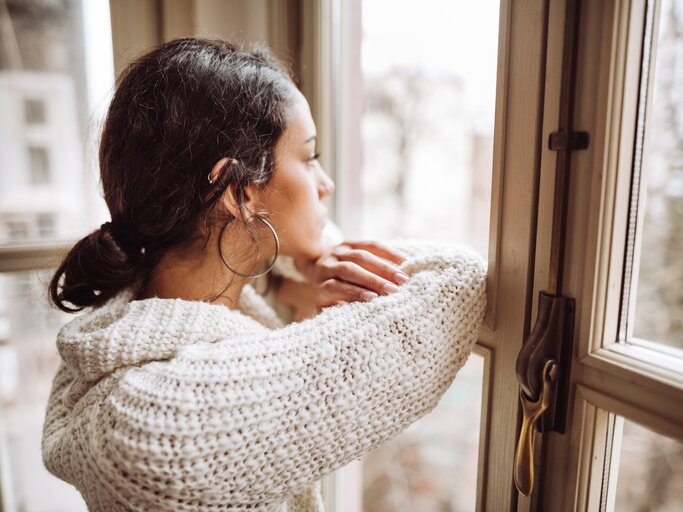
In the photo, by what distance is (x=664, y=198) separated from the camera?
52cm

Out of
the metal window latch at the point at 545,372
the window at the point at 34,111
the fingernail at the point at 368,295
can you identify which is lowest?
the metal window latch at the point at 545,372

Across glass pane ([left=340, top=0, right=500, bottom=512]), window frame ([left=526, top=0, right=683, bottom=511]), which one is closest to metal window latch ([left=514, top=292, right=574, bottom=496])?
window frame ([left=526, top=0, right=683, bottom=511])

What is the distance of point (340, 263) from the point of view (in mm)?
685

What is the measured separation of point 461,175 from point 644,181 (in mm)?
1219

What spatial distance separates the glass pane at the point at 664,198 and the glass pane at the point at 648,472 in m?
0.11

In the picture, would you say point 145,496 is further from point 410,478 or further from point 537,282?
point 410,478

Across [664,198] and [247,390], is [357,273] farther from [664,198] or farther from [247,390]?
[664,198]

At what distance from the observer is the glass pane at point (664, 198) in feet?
1.56

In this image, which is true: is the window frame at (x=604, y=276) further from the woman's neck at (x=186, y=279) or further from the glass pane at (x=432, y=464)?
the glass pane at (x=432, y=464)

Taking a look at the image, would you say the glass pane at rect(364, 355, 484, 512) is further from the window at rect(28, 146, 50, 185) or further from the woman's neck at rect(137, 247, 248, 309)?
the window at rect(28, 146, 50, 185)

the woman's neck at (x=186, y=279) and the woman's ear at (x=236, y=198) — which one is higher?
the woman's ear at (x=236, y=198)

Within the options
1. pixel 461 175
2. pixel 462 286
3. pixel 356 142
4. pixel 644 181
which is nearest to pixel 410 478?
pixel 461 175

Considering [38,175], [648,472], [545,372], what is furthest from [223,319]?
[38,175]

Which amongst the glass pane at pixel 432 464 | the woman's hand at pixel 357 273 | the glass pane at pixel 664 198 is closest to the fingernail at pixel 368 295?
the woman's hand at pixel 357 273
